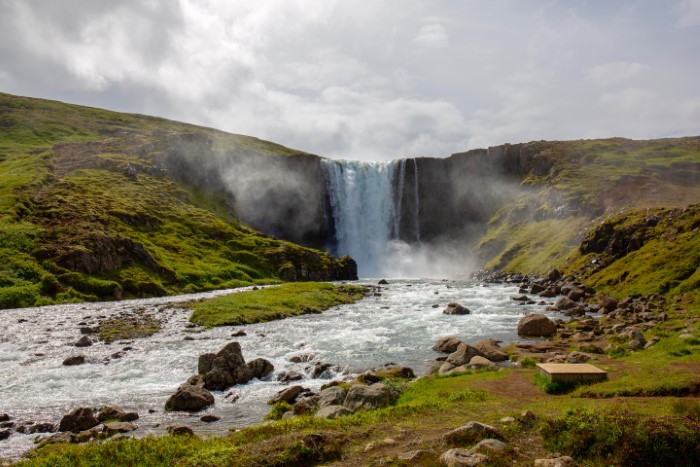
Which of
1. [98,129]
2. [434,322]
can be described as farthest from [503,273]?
[98,129]

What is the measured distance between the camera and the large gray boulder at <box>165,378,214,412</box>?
843 inches

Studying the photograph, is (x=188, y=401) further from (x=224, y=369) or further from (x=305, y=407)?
(x=305, y=407)

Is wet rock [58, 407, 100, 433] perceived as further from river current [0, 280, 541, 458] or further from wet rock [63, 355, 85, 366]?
wet rock [63, 355, 85, 366]

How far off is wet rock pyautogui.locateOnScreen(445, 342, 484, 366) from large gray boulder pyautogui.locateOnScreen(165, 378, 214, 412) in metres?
13.7

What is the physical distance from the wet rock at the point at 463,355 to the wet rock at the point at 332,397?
29.7ft

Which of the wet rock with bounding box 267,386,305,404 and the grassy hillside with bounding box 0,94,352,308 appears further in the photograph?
the grassy hillside with bounding box 0,94,352,308

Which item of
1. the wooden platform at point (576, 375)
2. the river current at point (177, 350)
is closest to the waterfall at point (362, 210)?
the river current at point (177, 350)

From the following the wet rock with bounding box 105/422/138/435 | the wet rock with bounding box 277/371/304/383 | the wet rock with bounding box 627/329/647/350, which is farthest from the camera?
the wet rock with bounding box 277/371/304/383

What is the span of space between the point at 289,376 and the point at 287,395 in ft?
15.0

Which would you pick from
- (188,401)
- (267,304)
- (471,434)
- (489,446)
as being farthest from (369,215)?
(489,446)

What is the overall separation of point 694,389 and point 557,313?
35171 mm

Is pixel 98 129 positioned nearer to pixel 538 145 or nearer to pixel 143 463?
pixel 538 145

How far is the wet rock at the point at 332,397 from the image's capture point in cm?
1916

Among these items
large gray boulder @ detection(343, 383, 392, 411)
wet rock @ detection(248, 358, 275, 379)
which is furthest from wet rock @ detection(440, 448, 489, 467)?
wet rock @ detection(248, 358, 275, 379)
